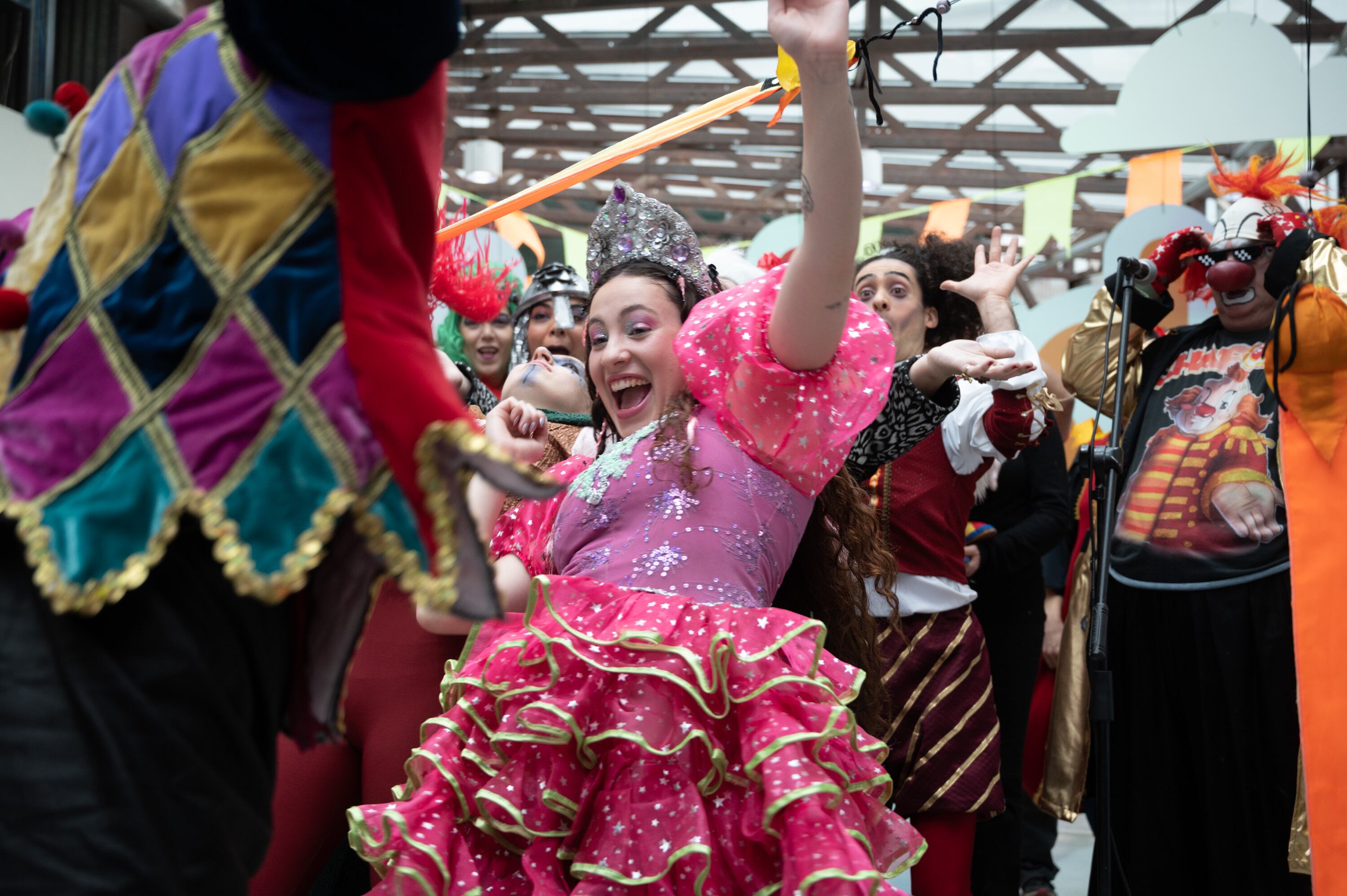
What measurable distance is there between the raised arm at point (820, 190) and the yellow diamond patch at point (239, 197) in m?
0.67

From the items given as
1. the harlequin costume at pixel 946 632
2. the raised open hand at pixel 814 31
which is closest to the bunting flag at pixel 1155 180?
the harlequin costume at pixel 946 632

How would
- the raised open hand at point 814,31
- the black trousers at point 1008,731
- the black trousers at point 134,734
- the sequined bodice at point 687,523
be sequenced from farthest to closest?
the black trousers at point 1008,731 < the sequined bodice at point 687,523 < the raised open hand at point 814,31 < the black trousers at point 134,734

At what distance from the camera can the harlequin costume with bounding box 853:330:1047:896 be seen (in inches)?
99.0

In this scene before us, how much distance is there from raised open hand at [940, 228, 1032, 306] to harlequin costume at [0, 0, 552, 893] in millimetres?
2073

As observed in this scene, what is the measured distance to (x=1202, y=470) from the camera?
290 centimetres

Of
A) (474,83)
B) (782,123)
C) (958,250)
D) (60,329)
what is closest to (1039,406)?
(958,250)

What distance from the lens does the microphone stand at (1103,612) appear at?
7.15ft

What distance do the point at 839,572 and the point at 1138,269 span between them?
136 cm

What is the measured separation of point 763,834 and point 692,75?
6526mm

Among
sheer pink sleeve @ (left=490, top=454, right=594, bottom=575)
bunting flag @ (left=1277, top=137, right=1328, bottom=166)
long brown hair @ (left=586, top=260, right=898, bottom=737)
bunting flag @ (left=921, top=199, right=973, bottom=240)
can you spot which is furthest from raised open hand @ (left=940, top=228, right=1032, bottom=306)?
bunting flag @ (left=921, top=199, right=973, bottom=240)

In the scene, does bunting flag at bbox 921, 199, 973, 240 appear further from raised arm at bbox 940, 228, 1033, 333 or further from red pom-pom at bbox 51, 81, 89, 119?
red pom-pom at bbox 51, 81, 89, 119

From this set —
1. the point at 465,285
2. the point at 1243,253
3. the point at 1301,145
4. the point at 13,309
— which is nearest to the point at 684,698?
the point at 13,309

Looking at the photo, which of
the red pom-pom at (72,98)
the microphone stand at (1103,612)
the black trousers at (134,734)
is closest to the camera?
the black trousers at (134,734)

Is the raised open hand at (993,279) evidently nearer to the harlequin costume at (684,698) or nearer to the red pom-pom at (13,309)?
the harlequin costume at (684,698)
